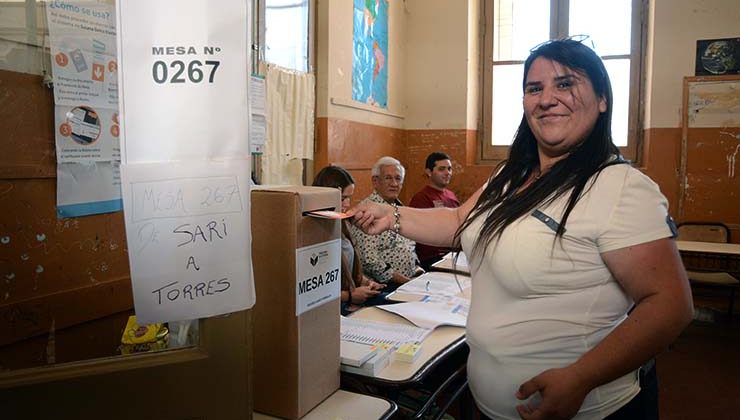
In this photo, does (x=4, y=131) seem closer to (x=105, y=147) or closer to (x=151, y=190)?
(x=105, y=147)

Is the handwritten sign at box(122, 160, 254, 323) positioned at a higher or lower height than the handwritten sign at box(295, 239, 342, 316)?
higher

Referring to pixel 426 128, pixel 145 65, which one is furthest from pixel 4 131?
pixel 426 128

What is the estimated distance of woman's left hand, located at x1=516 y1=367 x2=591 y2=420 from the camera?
3.30ft

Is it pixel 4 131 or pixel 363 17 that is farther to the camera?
pixel 363 17

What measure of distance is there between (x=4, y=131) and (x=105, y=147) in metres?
0.30

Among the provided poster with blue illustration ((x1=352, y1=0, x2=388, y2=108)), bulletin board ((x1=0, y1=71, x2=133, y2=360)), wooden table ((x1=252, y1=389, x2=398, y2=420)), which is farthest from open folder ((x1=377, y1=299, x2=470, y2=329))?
poster with blue illustration ((x1=352, y1=0, x2=388, y2=108))

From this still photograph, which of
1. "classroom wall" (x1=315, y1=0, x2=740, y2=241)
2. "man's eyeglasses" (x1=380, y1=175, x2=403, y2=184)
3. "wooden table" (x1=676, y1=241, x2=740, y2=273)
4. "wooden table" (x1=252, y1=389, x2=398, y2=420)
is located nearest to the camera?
"wooden table" (x1=252, y1=389, x2=398, y2=420)

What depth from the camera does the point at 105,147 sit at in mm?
1904

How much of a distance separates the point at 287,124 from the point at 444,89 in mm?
2350

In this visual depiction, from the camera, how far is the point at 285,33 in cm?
359

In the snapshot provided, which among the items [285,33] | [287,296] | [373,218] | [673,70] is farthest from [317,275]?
[673,70]

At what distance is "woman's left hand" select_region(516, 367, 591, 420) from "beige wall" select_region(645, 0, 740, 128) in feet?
14.6

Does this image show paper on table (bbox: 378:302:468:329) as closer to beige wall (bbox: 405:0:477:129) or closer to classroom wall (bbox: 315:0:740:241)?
classroom wall (bbox: 315:0:740:241)

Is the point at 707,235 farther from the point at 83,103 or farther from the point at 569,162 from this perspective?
the point at 83,103
